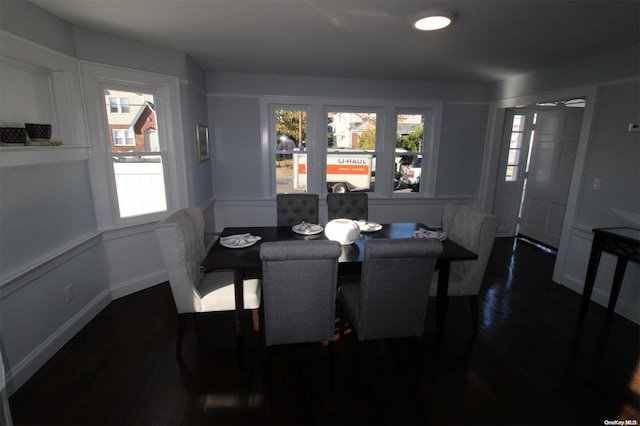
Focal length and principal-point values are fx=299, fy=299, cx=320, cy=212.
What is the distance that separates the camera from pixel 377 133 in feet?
14.7

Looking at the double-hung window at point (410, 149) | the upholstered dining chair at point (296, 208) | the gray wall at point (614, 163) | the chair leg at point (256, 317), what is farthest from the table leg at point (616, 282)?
the chair leg at point (256, 317)

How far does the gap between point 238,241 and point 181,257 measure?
1.46 feet

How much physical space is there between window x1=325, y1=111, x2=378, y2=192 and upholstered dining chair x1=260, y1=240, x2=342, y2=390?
2.96m

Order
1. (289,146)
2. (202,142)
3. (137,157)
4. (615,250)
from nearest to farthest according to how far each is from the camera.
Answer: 1. (615,250)
2. (137,157)
3. (202,142)
4. (289,146)

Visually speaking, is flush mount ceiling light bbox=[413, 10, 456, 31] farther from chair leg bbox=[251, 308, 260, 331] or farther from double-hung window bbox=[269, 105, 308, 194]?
chair leg bbox=[251, 308, 260, 331]

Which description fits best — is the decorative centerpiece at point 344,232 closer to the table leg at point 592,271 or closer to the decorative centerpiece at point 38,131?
the decorative centerpiece at point 38,131

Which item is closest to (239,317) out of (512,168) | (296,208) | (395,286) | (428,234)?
(395,286)

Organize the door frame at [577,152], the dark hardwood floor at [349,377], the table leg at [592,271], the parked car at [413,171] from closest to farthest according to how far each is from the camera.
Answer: the dark hardwood floor at [349,377] < the table leg at [592,271] < the door frame at [577,152] < the parked car at [413,171]

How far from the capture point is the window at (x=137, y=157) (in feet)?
9.17

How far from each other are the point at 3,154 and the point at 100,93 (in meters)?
1.12

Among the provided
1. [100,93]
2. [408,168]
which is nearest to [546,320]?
[408,168]

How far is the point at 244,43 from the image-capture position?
2.80m

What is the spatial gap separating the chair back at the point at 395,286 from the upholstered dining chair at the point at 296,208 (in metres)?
1.42

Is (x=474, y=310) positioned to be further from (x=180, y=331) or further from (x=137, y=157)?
(x=137, y=157)
